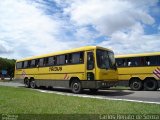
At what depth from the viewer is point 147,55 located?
73.8 feet

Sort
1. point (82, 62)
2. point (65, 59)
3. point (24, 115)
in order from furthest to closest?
point (65, 59) < point (82, 62) < point (24, 115)

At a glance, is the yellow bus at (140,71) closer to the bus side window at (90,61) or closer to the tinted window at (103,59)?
the tinted window at (103,59)

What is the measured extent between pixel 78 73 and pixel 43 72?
576 centimetres

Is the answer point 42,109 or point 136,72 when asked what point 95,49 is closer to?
point 136,72

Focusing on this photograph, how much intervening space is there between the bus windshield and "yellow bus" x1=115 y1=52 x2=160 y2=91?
3.93 meters

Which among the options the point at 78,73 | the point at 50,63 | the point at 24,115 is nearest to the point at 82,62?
the point at 78,73

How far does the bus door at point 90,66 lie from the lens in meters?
18.7

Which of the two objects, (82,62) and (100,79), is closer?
(100,79)

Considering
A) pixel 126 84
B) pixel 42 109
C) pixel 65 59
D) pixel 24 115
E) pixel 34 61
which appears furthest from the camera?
pixel 34 61

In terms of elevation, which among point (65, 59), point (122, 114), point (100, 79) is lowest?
point (122, 114)

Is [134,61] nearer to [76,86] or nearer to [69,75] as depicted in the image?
[69,75]

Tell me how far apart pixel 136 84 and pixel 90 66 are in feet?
18.9

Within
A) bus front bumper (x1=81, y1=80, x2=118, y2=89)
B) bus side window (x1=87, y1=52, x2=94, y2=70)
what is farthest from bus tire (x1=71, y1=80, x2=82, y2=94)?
bus side window (x1=87, y1=52, x2=94, y2=70)

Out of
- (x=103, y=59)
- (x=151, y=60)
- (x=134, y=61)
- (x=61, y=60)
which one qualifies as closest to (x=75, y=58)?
(x=61, y=60)
